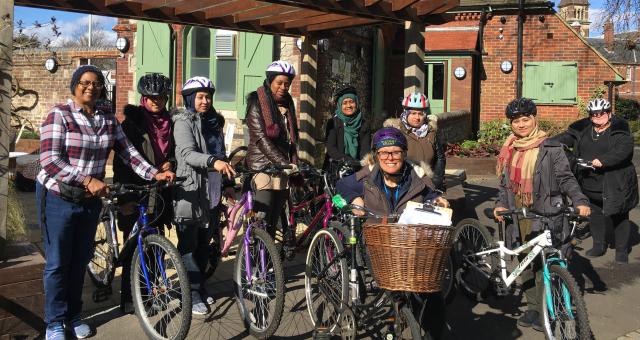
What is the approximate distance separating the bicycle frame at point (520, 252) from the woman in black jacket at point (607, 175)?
2.54 meters

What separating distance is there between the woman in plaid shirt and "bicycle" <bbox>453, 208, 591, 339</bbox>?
9.60 feet

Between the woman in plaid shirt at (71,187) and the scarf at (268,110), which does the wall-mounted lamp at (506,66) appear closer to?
the scarf at (268,110)

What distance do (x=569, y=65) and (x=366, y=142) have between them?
1471 centimetres

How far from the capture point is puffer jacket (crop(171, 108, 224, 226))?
4613 mm

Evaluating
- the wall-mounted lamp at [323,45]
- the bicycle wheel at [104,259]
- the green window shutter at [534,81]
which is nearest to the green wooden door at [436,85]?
the green window shutter at [534,81]

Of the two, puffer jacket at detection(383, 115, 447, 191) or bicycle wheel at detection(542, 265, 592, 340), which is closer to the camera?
bicycle wheel at detection(542, 265, 592, 340)

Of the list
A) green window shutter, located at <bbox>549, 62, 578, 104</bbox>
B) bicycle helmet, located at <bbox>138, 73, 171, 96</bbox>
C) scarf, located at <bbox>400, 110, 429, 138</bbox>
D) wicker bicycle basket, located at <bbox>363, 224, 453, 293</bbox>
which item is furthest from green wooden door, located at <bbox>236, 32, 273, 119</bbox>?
green window shutter, located at <bbox>549, 62, 578, 104</bbox>

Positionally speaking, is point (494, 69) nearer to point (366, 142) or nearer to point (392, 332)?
point (366, 142)

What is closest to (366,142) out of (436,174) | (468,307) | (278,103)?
(436,174)

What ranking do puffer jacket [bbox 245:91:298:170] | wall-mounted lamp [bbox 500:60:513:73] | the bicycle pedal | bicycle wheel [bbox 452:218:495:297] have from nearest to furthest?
the bicycle pedal
puffer jacket [bbox 245:91:298:170]
bicycle wheel [bbox 452:218:495:297]
wall-mounted lamp [bbox 500:60:513:73]

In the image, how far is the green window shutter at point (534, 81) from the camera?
1906 centimetres

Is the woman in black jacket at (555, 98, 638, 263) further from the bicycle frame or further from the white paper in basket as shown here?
the white paper in basket

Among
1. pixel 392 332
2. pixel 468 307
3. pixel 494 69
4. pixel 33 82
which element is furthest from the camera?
pixel 494 69

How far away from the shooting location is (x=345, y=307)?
154 inches
